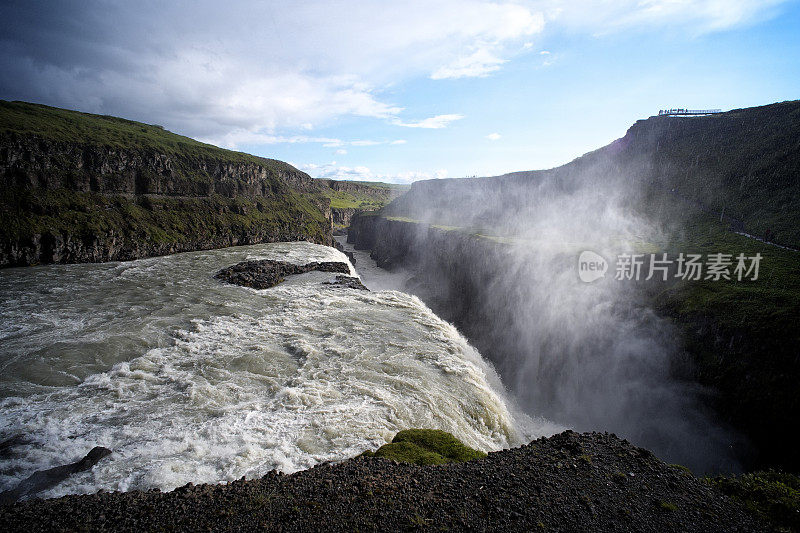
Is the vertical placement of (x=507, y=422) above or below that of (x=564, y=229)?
below

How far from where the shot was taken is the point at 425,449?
38.9 feet

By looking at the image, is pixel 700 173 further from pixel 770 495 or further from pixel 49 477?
pixel 49 477

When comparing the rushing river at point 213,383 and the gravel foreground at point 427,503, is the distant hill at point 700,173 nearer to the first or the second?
the gravel foreground at point 427,503

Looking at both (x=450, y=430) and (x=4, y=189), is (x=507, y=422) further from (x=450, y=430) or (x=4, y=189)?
(x=4, y=189)

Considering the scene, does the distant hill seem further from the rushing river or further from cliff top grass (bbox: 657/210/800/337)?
the rushing river

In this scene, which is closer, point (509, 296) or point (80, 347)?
point (80, 347)

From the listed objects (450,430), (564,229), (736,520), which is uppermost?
(564,229)

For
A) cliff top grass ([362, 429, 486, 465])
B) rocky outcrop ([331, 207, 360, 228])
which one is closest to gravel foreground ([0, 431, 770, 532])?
cliff top grass ([362, 429, 486, 465])

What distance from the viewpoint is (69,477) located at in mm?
10000

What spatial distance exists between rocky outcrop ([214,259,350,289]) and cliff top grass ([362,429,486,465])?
27.1 m

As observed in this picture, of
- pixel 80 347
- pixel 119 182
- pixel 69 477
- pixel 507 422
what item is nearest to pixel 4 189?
pixel 119 182

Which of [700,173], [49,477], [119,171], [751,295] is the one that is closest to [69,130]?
[119,171]

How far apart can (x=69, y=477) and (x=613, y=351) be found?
2753 cm

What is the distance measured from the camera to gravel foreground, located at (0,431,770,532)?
7.60 meters
